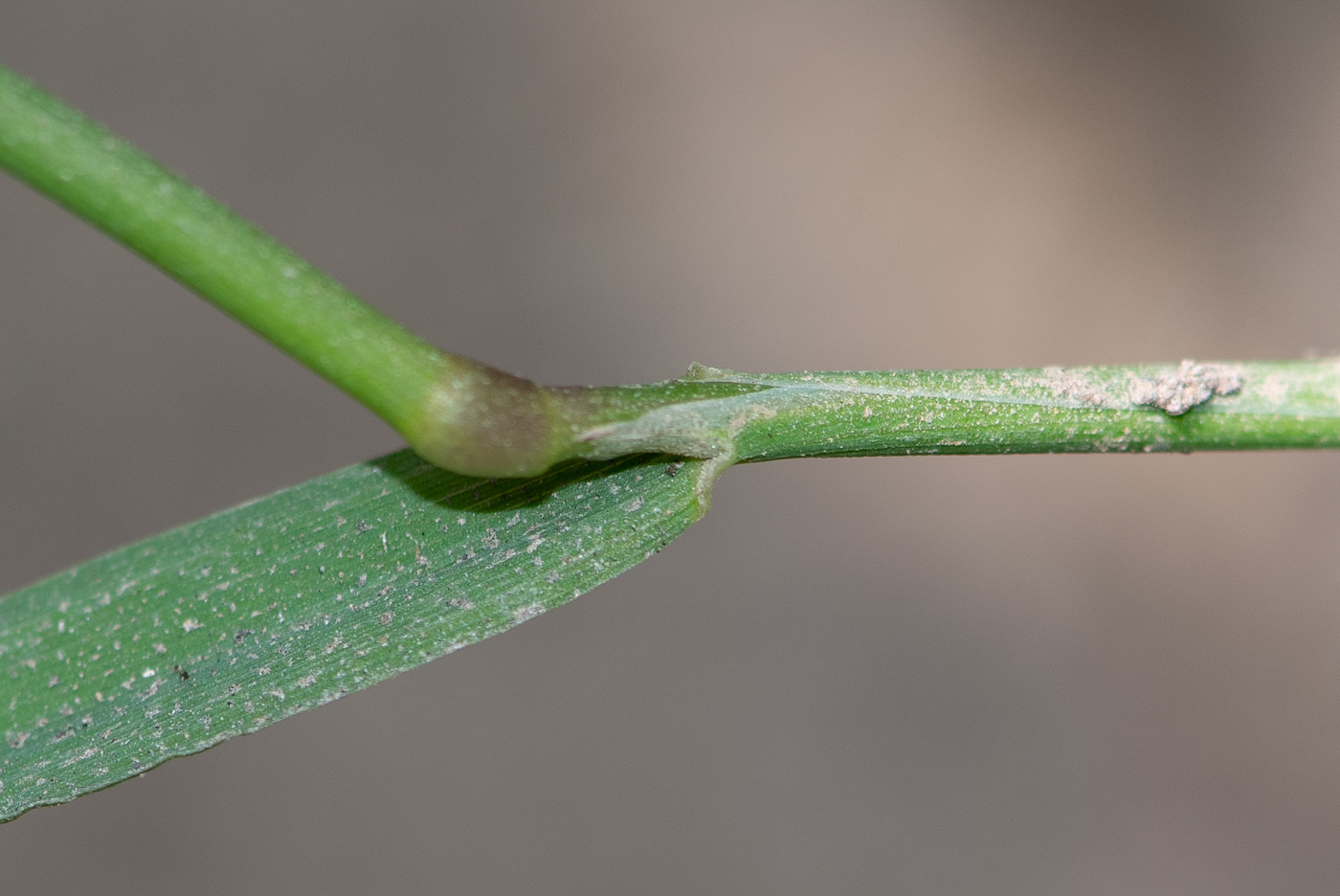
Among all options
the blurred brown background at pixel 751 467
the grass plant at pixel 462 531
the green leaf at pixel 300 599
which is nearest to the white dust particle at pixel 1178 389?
the grass plant at pixel 462 531

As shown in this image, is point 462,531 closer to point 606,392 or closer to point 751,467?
point 606,392

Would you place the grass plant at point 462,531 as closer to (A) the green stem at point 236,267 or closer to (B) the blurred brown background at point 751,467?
(A) the green stem at point 236,267

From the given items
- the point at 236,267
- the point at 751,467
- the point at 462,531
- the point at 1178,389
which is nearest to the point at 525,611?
the point at 462,531

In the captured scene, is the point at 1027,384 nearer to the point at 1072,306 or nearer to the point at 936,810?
the point at 1072,306

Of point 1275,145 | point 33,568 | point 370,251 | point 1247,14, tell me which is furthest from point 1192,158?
point 33,568

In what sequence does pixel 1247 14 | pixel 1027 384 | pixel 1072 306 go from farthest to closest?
pixel 1072 306, pixel 1247 14, pixel 1027 384

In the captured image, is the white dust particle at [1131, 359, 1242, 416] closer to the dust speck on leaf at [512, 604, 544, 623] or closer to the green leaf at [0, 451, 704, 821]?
the green leaf at [0, 451, 704, 821]
